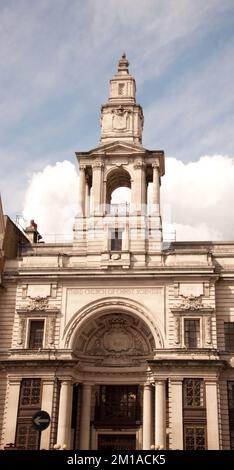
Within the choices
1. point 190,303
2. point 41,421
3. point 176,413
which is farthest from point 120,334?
point 41,421

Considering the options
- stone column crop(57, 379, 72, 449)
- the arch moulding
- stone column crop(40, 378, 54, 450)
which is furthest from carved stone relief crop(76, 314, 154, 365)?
stone column crop(40, 378, 54, 450)

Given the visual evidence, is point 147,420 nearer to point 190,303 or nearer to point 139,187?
point 190,303

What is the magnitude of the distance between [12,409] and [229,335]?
14371 millimetres

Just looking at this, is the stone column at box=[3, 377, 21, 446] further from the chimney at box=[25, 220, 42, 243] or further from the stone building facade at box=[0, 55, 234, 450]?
the chimney at box=[25, 220, 42, 243]

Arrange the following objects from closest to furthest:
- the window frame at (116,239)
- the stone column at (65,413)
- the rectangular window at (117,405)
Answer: the stone column at (65,413)
the rectangular window at (117,405)
the window frame at (116,239)

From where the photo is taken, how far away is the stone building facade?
33.8 meters

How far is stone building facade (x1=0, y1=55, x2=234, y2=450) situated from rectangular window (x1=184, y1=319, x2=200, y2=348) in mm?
66

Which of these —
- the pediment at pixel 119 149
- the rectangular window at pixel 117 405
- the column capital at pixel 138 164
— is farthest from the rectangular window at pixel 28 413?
the pediment at pixel 119 149

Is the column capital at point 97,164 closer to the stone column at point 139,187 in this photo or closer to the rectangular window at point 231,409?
the stone column at point 139,187

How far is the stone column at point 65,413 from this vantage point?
33.5 meters

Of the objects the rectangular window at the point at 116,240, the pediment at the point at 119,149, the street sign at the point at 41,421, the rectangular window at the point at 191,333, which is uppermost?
the pediment at the point at 119,149

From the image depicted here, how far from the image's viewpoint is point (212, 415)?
33000 mm

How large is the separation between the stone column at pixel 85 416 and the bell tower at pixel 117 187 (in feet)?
27.2

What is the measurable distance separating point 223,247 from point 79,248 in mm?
10076
